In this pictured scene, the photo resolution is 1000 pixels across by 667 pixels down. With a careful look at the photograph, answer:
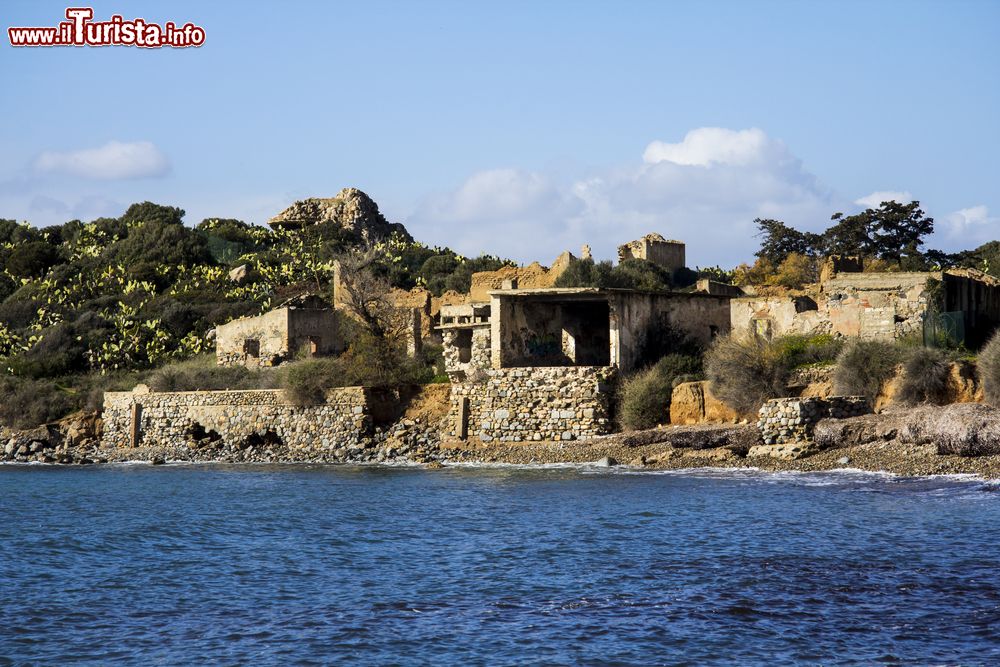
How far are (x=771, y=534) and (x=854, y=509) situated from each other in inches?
94.6

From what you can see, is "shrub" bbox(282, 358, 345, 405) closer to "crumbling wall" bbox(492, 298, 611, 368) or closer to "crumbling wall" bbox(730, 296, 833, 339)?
"crumbling wall" bbox(492, 298, 611, 368)

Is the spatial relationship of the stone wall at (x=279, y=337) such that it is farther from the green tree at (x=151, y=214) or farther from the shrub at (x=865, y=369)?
the green tree at (x=151, y=214)

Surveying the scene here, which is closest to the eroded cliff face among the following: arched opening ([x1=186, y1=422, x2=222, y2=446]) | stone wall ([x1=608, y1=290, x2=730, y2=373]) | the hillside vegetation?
the hillside vegetation

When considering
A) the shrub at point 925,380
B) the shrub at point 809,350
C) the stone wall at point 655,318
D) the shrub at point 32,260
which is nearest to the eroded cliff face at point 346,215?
the shrub at point 32,260

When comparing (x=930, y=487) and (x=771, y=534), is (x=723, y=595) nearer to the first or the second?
(x=771, y=534)

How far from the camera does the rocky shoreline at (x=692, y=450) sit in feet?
78.6

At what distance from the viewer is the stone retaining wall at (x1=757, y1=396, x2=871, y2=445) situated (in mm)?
26703

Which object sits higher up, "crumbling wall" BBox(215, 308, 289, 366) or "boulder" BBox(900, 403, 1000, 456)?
"crumbling wall" BBox(215, 308, 289, 366)

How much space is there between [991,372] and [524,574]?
13649 mm

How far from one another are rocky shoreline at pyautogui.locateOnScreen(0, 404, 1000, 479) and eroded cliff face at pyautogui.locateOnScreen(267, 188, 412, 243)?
35.6m

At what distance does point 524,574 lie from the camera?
16719mm

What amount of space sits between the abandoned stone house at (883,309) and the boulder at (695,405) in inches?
101

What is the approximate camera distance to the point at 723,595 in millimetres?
14867

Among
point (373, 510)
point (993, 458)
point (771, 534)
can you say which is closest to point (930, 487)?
point (993, 458)
